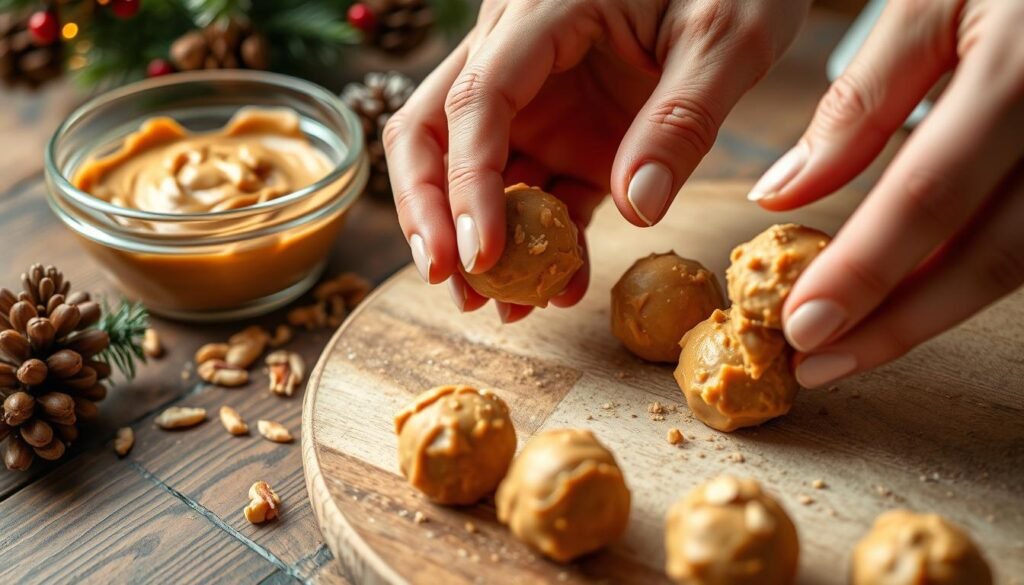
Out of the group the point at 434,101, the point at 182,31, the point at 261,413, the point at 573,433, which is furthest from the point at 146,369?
the point at 182,31

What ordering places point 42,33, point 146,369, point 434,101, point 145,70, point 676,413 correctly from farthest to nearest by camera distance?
point 145,70, point 42,33, point 146,369, point 434,101, point 676,413

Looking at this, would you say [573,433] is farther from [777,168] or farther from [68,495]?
[68,495]

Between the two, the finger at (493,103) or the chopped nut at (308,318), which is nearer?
the finger at (493,103)

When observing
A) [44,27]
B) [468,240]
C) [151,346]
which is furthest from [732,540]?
[44,27]

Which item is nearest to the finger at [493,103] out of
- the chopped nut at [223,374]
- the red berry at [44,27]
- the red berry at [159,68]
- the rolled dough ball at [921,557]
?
the chopped nut at [223,374]

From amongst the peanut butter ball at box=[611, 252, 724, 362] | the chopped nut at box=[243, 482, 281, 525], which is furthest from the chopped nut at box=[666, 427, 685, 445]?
the chopped nut at box=[243, 482, 281, 525]

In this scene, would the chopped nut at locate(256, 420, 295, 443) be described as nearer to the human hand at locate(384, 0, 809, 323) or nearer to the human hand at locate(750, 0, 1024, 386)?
the human hand at locate(384, 0, 809, 323)

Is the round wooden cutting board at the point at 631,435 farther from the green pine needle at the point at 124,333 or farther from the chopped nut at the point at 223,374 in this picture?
→ the green pine needle at the point at 124,333
